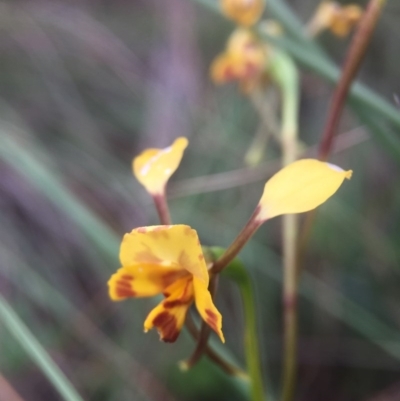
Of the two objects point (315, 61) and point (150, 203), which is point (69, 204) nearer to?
point (150, 203)

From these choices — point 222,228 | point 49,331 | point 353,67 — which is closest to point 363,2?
point 222,228

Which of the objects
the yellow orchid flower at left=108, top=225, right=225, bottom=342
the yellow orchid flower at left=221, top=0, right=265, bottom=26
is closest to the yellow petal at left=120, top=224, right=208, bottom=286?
the yellow orchid flower at left=108, top=225, right=225, bottom=342

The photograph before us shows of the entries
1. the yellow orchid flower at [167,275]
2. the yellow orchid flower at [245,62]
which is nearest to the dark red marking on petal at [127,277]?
the yellow orchid flower at [167,275]

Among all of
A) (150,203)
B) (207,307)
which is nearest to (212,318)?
(207,307)

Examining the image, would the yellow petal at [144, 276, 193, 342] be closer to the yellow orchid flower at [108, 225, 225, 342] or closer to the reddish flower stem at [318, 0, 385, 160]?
the yellow orchid flower at [108, 225, 225, 342]

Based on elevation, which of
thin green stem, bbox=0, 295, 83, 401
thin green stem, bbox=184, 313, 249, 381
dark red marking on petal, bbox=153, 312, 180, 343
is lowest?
thin green stem, bbox=0, 295, 83, 401

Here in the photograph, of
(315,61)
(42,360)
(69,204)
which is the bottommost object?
(42,360)

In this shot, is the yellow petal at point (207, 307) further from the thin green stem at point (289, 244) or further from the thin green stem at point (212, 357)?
the thin green stem at point (289, 244)

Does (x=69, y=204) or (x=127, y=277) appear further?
(x=69, y=204)
